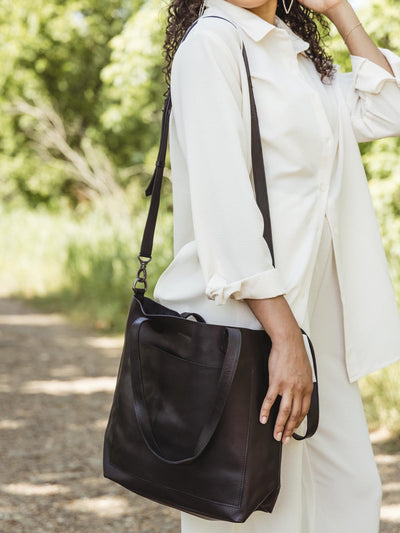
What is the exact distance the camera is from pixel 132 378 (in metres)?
1.66

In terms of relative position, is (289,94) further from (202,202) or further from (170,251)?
(170,251)

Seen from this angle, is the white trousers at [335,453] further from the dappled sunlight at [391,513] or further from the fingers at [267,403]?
the dappled sunlight at [391,513]

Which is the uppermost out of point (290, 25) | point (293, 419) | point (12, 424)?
point (290, 25)

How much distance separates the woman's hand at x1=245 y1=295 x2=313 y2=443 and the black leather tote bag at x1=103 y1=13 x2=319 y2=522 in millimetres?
23

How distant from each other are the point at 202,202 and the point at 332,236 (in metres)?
0.36

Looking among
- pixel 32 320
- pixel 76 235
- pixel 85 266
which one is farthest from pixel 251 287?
pixel 76 235

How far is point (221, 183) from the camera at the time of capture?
154 cm

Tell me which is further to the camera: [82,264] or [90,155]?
[90,155]

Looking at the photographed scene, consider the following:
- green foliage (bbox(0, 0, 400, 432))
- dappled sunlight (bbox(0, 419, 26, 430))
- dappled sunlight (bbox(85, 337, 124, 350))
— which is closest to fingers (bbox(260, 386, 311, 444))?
green foliage (bbox(0, 0, 400, 432))

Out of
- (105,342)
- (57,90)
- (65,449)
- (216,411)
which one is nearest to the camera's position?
(216,411)

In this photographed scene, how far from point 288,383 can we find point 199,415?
0.63ft

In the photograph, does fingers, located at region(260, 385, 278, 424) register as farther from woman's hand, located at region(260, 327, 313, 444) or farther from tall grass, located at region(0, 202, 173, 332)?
tall grass, located at region(0, 202, 173, 332)

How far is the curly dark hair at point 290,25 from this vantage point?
1.91 m

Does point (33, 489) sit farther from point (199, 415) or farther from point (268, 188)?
point (268, 188)
